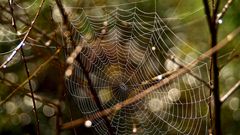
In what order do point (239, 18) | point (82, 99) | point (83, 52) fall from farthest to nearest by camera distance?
point (239, 18) < point (82, 99) < point (83, 52)

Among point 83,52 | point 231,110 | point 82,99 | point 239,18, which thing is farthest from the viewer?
point 231,110

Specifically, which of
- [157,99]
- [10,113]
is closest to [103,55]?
[157,99]

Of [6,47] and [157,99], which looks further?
[6,47]

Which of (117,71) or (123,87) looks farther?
(117,71)

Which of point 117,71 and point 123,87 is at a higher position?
point 117,71

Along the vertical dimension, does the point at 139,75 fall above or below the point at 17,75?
below

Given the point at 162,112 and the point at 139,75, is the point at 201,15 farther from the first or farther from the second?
the point at 139,75

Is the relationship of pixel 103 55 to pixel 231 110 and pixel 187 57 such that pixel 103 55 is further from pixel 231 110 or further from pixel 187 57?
pixel 231 110

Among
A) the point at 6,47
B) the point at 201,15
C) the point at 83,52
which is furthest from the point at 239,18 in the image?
the point at 6,47

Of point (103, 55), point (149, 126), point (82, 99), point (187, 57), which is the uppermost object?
point (187, 57)
